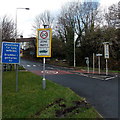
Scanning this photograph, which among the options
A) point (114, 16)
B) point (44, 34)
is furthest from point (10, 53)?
point (114, 16)

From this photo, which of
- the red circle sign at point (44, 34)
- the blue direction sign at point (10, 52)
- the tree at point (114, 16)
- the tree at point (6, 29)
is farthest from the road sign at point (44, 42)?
→ the tree at point (114, 16)

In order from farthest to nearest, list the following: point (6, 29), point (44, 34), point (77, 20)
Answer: point (77, 20) < point (6, 29) < point (44, 34)

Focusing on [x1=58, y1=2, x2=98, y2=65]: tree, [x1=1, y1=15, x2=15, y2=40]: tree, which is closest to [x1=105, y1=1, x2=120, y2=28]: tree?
[x1=58, y1=2, x2=98, y2=65]: tree

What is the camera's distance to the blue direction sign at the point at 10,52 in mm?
6680

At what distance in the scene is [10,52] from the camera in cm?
686

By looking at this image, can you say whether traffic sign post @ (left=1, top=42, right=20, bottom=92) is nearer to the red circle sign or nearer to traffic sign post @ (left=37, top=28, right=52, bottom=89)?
traffic sign post @ (left=37, top=28, right=52, bottom=89)

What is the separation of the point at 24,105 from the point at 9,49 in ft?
10.7

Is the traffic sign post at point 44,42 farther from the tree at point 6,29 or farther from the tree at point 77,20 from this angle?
the tree at point 77,20

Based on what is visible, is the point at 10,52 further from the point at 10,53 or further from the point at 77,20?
the point at 77,20

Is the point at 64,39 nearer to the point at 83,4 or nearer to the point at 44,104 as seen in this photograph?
the point at 83,4

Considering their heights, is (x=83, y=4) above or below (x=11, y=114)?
above

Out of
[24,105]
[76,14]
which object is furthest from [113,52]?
[24,105]

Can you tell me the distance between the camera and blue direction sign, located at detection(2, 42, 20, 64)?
6.68m

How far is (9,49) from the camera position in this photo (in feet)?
22.4
